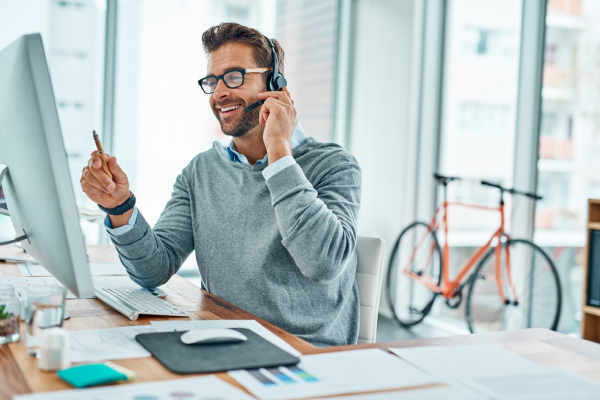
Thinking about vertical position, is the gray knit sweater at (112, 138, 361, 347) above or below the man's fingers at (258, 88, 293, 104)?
below

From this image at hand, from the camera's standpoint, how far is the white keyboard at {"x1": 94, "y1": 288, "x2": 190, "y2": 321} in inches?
43.1

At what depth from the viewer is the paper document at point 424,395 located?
0.70 metres

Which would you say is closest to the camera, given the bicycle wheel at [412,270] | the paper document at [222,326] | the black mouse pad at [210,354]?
the black mouse pad at [210,354]

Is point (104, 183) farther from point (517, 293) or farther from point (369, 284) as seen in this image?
point (517, 293)

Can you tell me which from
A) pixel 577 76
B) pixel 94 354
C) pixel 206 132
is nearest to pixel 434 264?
pixel 577 76

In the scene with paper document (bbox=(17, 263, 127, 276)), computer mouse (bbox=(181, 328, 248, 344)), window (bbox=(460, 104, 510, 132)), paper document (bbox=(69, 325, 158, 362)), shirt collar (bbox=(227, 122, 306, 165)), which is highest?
window (bbox=(460, 104, 510, 132))

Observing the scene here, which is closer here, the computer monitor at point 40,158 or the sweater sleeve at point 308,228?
the computer monitor at point 40,158

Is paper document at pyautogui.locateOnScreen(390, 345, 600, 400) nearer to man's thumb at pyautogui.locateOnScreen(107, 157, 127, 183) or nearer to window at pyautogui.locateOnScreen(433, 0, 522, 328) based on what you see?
man's thumb at pyautogui.locateOnScreen(107, 157, 127, 183)

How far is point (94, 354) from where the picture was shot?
0.84m

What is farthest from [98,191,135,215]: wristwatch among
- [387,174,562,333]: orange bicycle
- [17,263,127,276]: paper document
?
[387,174,562,333]: orange bicycle

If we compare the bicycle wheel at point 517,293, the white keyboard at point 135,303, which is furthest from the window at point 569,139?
the white keyboard at point 135,303

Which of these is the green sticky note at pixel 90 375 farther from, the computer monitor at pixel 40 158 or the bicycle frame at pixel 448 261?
the bicycle frame at pixel 448 261

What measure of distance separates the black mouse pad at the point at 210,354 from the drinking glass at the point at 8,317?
0.19 metres

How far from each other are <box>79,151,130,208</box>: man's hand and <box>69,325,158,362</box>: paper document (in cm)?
34
